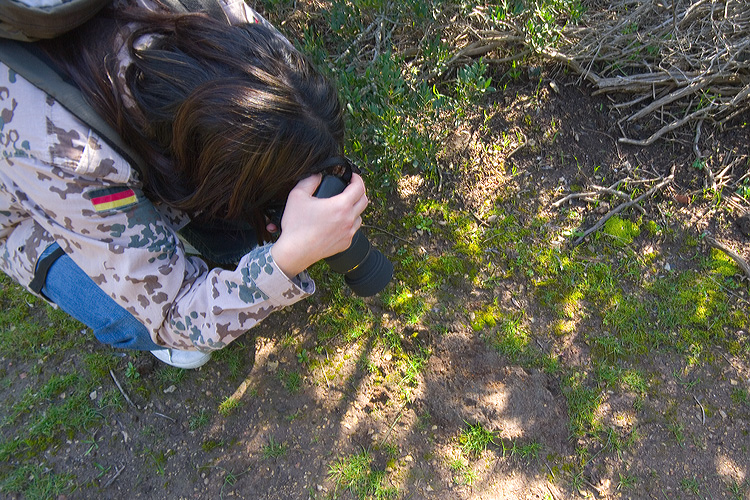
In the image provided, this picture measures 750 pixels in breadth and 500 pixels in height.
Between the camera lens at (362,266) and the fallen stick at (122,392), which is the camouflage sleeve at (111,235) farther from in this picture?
the fallen stick at (122,392)

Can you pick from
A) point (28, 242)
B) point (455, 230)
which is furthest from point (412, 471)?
point (28, 242)

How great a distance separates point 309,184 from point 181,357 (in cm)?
110

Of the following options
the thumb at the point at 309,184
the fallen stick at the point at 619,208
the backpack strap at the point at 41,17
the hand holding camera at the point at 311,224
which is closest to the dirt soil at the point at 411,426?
the fallen stick at the point at 619,208

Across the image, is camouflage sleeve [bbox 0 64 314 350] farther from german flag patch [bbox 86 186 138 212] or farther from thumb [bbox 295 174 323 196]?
thumb [bbox 295 174 323 196]

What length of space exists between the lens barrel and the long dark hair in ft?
0.75

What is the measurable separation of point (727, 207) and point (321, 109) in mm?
2338

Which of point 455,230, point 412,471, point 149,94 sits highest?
point 149,94

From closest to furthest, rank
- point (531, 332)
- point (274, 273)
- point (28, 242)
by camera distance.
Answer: point (274, 273) → point (28, 242) → point (531, 332)

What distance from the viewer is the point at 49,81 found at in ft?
3.95

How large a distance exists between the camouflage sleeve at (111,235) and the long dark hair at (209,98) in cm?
12

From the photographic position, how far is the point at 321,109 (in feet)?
4.36

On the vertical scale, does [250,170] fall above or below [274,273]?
above

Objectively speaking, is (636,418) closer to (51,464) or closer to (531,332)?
(531,332)

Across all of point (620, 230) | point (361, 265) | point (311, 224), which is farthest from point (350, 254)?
point (620, 230)
